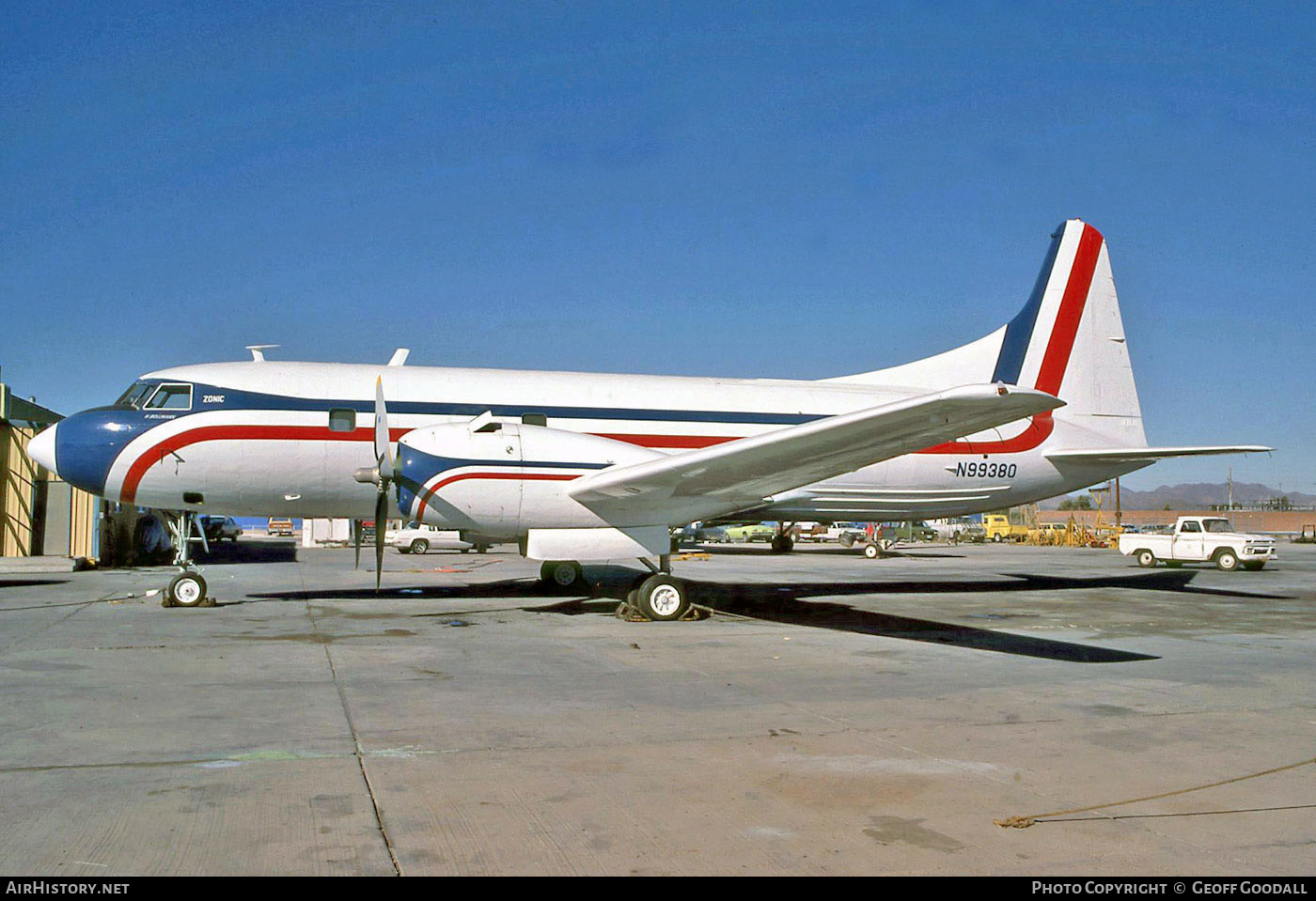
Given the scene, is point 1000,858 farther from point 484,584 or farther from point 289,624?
point 484,584

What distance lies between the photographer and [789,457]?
41.2ft

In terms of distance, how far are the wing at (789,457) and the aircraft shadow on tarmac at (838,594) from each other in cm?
223

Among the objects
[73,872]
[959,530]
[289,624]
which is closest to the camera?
[73,872]

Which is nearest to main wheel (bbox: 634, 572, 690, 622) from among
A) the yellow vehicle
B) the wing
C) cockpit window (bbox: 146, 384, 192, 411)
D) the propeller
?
the wing

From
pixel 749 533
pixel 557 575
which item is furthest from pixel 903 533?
pixel 557 575

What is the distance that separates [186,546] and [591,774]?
12.1 m

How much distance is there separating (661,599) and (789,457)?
3.26 meters

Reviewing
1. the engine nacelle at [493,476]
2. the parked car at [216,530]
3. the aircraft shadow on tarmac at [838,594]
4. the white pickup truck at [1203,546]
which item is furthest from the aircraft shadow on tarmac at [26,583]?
the white pickup truck at [1203,546]

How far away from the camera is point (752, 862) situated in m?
4.38

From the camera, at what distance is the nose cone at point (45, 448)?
578 inches

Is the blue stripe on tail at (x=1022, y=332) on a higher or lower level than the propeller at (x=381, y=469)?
higher

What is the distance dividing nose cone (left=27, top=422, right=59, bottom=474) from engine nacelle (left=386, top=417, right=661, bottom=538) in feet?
19.1

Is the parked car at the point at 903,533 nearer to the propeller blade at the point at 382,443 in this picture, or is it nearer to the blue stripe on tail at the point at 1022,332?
the blue stripe on tail at the point at 1022,332
